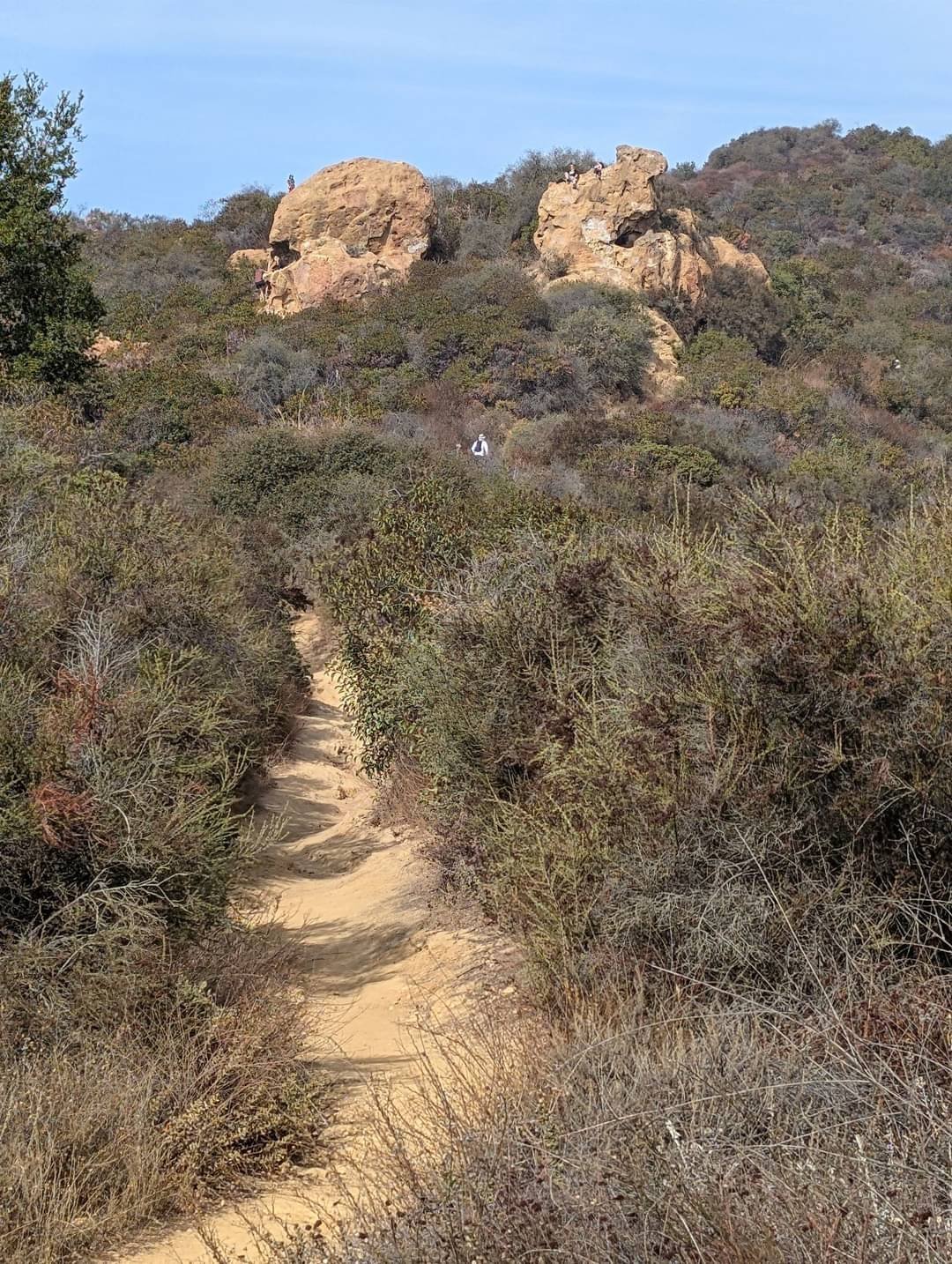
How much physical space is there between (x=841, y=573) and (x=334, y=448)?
19.8 m

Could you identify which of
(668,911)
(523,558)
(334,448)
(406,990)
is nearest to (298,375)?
(334,448)

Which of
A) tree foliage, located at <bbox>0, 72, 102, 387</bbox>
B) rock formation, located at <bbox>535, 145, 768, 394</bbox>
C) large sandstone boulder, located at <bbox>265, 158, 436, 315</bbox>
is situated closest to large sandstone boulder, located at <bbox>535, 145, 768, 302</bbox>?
rock formation, located at <bbox>535, 145, 768, 394</bbox>

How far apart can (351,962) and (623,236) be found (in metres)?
32.8

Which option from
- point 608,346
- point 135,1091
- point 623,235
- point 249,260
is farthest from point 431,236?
point 135,1091

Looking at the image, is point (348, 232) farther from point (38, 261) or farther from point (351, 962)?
point (351, 962)

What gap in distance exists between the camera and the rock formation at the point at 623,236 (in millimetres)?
37406

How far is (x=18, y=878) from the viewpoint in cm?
605

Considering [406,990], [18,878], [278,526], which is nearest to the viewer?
[18,878]

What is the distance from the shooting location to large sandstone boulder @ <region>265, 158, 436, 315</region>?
38.3 metres

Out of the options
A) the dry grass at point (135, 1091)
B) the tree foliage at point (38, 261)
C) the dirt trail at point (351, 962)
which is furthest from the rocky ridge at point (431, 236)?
the dry grass at point (135, 1091)

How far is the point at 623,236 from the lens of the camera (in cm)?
3834

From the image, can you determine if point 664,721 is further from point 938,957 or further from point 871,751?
point 938,957

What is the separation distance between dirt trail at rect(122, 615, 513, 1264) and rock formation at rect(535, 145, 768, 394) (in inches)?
988

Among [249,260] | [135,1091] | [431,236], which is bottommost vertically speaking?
[135,1091]
